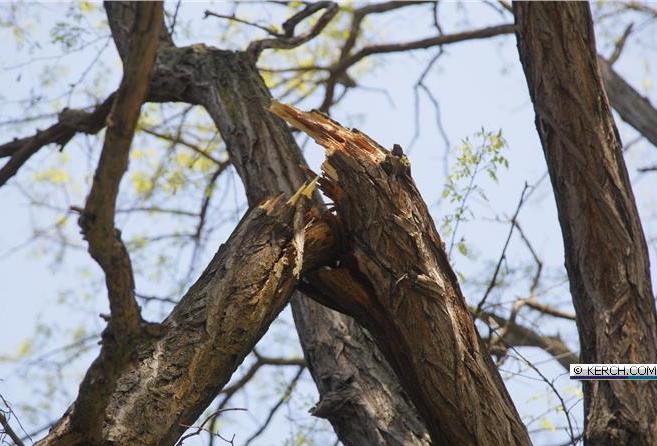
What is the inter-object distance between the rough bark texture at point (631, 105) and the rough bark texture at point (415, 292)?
2.62 metres

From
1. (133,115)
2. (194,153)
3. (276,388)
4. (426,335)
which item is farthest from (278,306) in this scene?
(194,153)

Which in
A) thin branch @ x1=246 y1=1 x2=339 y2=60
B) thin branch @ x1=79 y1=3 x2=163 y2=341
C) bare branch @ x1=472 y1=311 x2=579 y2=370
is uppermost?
thin branch @ x1=246 y1=1 x2=339 y2=60

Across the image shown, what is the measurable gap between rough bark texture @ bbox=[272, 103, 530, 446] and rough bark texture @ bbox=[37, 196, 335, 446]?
0.17 m

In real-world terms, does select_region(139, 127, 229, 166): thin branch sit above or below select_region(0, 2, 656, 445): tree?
above

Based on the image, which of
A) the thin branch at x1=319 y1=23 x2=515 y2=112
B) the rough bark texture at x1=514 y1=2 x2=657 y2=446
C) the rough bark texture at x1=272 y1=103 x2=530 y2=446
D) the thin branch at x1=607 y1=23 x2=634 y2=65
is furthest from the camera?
the thin branch at x1=607 y1=23 x2=634 y2=65

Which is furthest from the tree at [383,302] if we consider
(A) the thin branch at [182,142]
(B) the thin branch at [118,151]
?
(A) the thin branch at [182,142]

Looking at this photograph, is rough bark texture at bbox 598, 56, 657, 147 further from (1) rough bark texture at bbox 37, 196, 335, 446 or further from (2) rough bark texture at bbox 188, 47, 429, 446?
(1) rough bark texture at bbox 37, 196, 335, 446

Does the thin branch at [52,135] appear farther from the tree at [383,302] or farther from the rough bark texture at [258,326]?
the tree at [383,302]

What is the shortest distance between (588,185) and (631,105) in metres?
2.21

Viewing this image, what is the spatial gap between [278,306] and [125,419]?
62 cm

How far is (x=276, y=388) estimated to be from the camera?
541 centimetres

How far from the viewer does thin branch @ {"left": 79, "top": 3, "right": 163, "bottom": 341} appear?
203cm

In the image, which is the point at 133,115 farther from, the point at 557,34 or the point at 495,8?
the point at 495,8

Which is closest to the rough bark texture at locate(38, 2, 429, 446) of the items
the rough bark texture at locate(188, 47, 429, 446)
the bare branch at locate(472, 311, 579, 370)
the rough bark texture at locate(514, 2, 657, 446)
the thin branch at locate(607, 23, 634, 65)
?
the rough bark texture at locate(188, 47, 429, 446)
